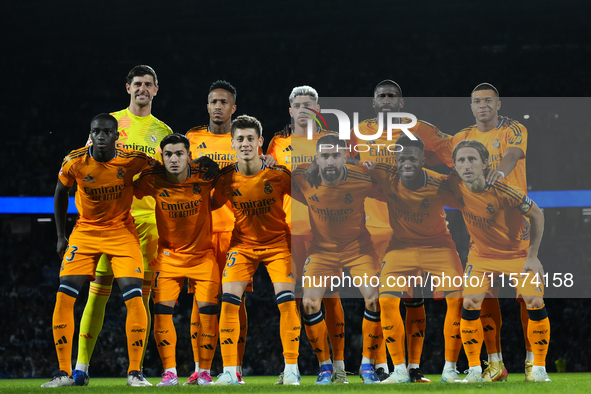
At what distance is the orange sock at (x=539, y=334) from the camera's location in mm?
4273

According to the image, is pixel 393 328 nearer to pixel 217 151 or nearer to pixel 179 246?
pixel 179 246

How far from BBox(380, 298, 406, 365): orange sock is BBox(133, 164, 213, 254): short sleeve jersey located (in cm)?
130

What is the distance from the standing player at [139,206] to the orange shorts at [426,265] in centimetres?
177

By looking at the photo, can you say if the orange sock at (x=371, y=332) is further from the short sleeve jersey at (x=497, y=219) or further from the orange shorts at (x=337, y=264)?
the short sleeve jersey at (x=497, y=219)

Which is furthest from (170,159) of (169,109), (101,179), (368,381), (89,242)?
(169,109)

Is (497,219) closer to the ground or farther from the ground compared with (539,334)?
farther from the ground

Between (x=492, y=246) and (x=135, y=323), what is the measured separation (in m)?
2.44

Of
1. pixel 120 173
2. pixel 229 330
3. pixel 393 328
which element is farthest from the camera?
pixel 120 173

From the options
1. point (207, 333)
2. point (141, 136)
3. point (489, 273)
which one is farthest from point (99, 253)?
point (489, 273)

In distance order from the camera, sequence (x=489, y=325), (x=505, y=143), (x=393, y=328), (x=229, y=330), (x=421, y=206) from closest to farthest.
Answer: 1. (x=229, y=330)
2. (x=393, y=328)
3. (x=421, y=206)
4. (x=505, y=143)
5. (x=489, y=325)

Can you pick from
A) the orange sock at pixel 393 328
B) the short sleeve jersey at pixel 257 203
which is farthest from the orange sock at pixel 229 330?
the orange sock at pixel 393 328

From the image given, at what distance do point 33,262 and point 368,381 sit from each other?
5456 millimetres

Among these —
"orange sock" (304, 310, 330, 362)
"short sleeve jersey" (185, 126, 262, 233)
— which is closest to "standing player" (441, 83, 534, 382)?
"orange sock" (304, 310, 330, 362)

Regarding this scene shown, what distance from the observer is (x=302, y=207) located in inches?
189
